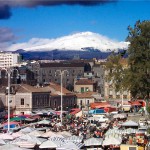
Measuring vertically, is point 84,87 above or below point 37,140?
Result: above

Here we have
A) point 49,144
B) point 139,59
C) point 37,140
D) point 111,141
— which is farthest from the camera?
point 139,59

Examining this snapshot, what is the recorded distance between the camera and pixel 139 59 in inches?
2100

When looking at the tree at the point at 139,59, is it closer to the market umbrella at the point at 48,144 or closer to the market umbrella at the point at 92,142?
the market umbrella at the point at 92,142

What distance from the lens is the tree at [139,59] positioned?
51.8 m

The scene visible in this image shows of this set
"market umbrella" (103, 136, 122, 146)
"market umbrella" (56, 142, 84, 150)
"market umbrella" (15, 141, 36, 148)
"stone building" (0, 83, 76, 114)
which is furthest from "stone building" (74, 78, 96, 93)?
"market umbrella" (56, 142, 84, 150)

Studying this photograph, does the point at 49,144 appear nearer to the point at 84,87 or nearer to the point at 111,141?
the point at 111,141

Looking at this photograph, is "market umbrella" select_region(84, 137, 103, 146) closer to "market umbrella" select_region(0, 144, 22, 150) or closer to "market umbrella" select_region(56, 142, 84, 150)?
"market umbrella" select_region(56, 142, 84, 150)

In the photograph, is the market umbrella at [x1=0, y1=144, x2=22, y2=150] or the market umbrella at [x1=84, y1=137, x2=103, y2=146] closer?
the market umbrella at [x1=0, y1=144, x2=22, y2=150]

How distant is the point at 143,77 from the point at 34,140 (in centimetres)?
1436

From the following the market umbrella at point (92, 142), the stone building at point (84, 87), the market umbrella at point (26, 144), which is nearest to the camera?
the market umbrella at point (26, 144)

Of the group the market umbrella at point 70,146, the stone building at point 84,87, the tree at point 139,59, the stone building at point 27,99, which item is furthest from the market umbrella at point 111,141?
the stone building at point 84,87

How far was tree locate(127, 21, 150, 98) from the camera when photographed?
2037 inches

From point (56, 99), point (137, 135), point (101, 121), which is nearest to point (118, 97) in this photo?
point (56, 99)

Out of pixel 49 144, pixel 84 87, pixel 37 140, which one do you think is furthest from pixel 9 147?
pixel 84 87
